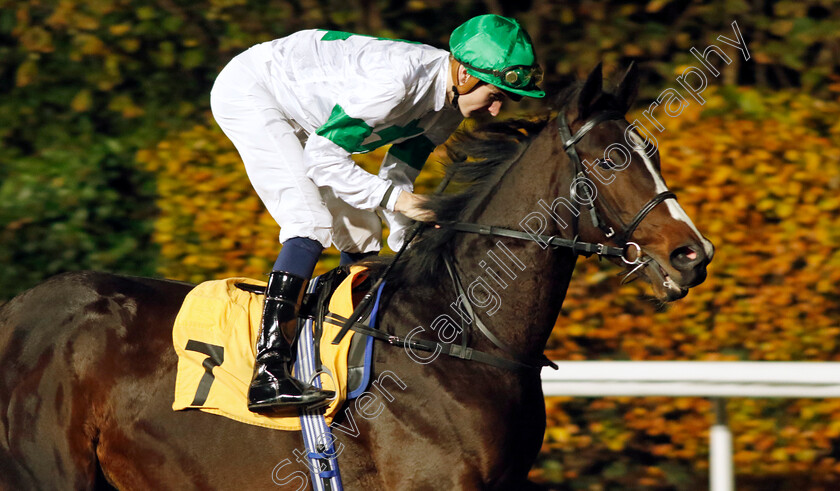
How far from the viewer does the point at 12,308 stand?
10.3ft

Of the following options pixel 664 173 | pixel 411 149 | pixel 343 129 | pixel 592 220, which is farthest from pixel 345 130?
pixel 664 173

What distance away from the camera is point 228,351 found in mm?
2877

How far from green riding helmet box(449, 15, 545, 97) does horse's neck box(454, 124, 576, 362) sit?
175 millimetres

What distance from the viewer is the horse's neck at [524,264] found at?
2707mm

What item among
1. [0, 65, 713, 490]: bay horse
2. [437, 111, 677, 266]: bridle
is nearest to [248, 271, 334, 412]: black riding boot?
[0, 65, 713, 490]: bay horse

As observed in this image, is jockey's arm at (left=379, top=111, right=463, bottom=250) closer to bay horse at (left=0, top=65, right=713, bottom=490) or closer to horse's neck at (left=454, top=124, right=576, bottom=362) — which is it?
bay horse at (left=0, top=65, right=713, bottom=490)

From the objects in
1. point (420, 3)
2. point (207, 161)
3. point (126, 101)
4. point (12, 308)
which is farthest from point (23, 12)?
point (12, 308)

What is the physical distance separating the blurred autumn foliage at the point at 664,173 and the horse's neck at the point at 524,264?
144 cm

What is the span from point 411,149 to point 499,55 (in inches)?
24.2

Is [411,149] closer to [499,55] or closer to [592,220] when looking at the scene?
[499,55]

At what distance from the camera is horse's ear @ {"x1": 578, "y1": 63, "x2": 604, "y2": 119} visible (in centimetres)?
262

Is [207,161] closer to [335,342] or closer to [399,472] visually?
[335,342]

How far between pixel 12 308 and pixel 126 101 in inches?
98.2

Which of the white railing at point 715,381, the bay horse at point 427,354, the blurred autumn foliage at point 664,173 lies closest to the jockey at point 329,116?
the bay horse at point 427,354
